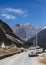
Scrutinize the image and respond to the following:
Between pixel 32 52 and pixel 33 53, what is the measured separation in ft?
2.43

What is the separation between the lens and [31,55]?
7075 centimetres

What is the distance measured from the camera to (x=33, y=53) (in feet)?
234

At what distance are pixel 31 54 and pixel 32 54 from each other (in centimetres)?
28

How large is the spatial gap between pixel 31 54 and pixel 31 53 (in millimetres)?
363

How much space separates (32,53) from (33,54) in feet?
2.43

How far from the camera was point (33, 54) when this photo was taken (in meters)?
71.2

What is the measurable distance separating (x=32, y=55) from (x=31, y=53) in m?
0.73

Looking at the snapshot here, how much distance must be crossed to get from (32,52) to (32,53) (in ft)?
0.88

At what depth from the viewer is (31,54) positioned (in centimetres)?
7050

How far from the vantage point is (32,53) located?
70.6 meters

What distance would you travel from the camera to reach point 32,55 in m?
70.7

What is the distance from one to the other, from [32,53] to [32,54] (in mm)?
245

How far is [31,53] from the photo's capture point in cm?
7025

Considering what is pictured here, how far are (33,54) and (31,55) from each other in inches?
29.3
